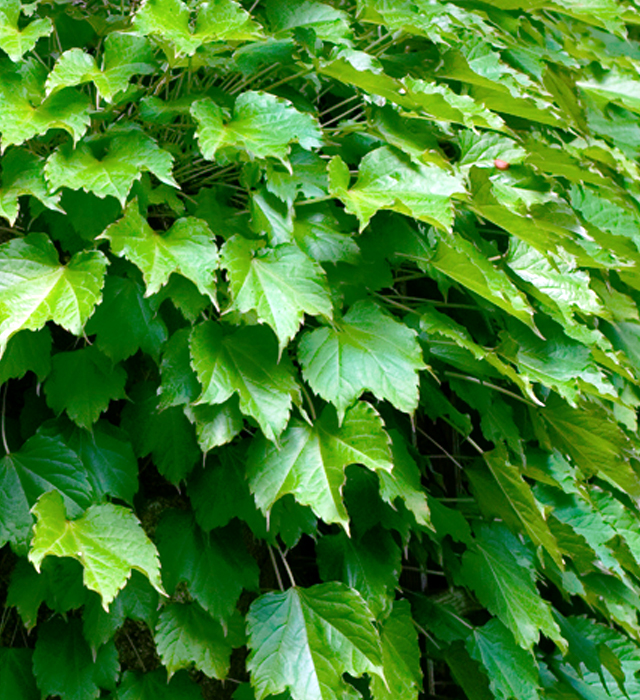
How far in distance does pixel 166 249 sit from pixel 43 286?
0.13 metres

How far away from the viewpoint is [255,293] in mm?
778

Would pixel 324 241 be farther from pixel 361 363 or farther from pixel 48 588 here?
pixel 48 588

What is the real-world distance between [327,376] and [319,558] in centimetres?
29

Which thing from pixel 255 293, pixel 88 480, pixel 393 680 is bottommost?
pixel 393 680

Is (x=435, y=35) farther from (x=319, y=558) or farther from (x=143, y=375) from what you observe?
(x=319, y=558)

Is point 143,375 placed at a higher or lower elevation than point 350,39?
lower

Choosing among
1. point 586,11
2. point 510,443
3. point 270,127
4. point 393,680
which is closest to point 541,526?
point 510,443

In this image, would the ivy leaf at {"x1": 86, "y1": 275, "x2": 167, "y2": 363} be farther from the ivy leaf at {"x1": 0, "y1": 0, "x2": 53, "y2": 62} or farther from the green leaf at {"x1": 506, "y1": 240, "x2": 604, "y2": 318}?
the green leaf at {"x1": 506, "y1": 240, "x2": 604, "y2": 318}

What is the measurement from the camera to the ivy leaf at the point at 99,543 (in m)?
0.69

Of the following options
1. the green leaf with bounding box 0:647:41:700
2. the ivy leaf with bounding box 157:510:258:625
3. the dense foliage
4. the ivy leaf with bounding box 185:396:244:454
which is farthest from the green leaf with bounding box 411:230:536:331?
the green leaf with bounding box 0:647:41:700

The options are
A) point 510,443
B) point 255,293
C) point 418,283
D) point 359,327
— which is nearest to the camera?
point 255,293

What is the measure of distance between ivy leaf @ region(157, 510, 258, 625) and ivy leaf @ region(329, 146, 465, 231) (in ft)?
1.41

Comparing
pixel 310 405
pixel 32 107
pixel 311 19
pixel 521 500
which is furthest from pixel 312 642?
pixel 311 19

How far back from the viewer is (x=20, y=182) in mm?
790
